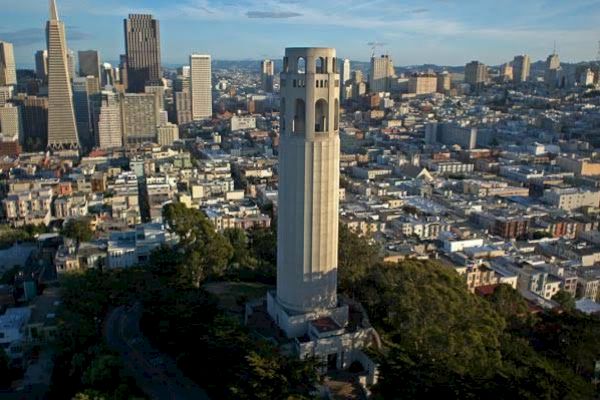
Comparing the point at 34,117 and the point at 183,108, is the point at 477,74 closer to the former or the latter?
the point at 183,108

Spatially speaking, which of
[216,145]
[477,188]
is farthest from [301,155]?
[216,145]

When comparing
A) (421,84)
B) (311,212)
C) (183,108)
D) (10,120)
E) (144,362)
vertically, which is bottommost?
(144,362)

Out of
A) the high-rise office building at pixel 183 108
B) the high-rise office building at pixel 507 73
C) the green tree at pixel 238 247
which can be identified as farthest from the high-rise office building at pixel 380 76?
the green tree at pixel 238 247

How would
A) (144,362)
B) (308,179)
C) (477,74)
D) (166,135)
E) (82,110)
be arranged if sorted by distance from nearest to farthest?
1. (308,179)
2. (144,362)
3. (166,135)
4. (82,110)
5. (477,74)


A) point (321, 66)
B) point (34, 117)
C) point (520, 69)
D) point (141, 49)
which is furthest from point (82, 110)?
point (520, 69)

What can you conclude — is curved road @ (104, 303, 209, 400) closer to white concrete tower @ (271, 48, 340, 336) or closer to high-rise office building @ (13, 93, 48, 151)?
white concrete tower @ (271, 48, 340, 336)

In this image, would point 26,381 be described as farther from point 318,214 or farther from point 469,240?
point 469,240

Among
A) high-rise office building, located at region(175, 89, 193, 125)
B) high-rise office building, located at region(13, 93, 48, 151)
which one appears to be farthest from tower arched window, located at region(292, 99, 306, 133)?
high-rise office building, located at region(175, 89, 193, 125)
